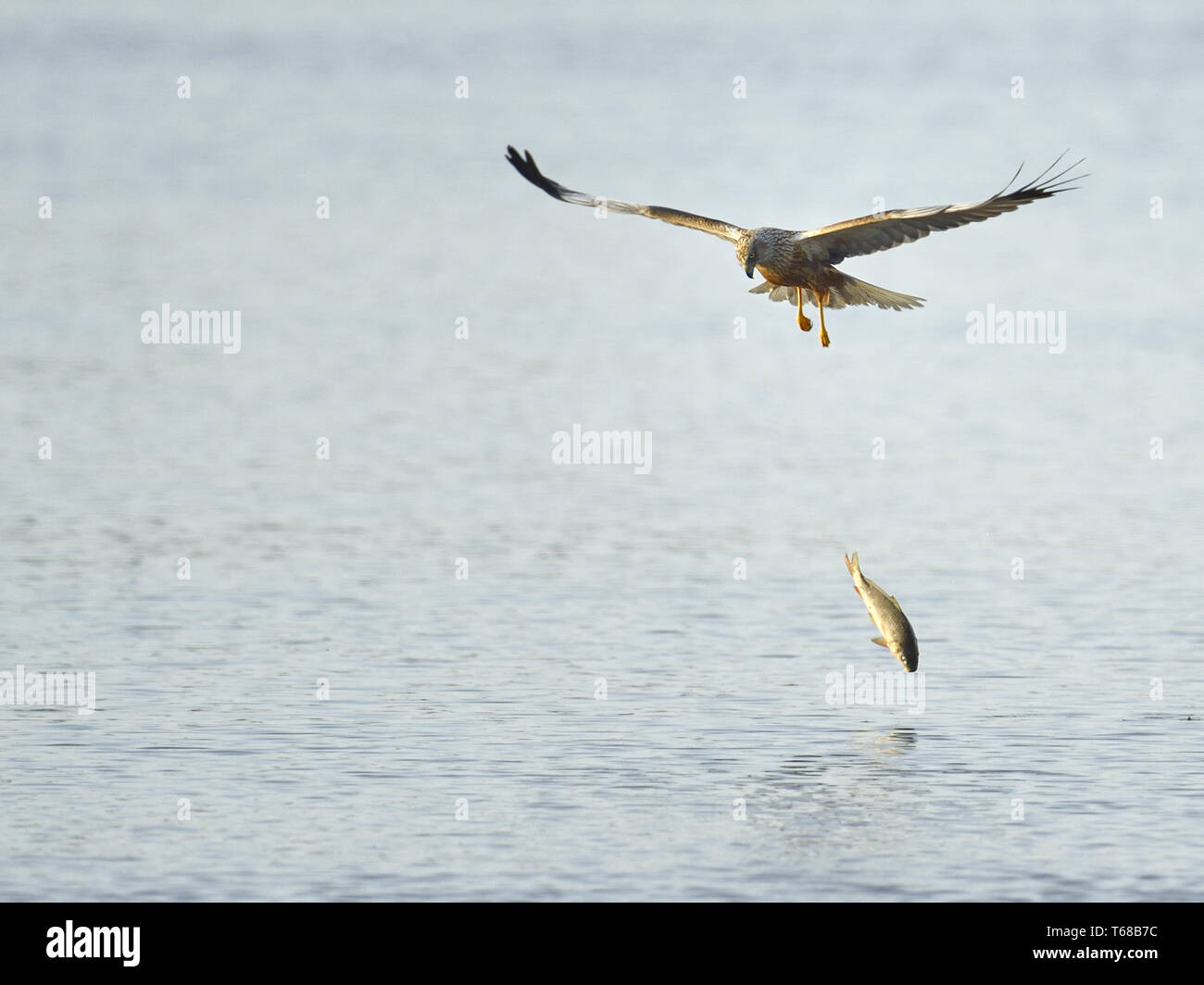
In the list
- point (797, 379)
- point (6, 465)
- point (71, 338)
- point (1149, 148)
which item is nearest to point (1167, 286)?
point (797, 379)

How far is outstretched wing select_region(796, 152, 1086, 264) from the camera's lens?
15.7 meters

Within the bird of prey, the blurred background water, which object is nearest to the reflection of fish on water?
the blurred background water

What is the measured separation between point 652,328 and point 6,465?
42.9 ft

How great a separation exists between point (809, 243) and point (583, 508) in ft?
26.2

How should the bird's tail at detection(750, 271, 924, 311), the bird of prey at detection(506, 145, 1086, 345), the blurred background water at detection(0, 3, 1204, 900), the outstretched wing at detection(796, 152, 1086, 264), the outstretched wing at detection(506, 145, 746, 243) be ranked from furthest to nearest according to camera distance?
the bird's tail at detection(750, 271, 924, 311)
the outstretched wing at detection(506, 145, 746, 243)
the bird of prey at detection(506, 145, 1086, 345)
the outstretched wing at detection(796, 152, 1086, 264)
the blurred background water at detection(0, 3, 1204, 900)

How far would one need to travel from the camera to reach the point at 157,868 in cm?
1383

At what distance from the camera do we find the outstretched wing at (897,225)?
1566cm

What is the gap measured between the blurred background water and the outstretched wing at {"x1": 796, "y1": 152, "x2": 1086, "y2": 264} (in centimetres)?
361

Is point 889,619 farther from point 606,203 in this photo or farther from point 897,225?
point 606,203

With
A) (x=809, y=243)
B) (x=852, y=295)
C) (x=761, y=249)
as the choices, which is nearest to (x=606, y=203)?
(x=761, y=249)

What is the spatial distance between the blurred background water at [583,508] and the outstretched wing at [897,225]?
11.8 feet

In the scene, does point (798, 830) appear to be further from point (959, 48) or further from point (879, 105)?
point (959, 48)

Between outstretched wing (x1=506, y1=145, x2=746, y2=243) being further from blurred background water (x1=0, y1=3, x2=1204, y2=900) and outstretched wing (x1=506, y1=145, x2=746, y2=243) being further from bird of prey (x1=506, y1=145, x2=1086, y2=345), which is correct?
blurred background water (x1=0, y1=3, x2=1204, y2=900)

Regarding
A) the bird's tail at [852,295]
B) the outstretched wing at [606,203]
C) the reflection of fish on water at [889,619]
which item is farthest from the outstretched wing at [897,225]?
the reflection of fish on water at [889,619]
